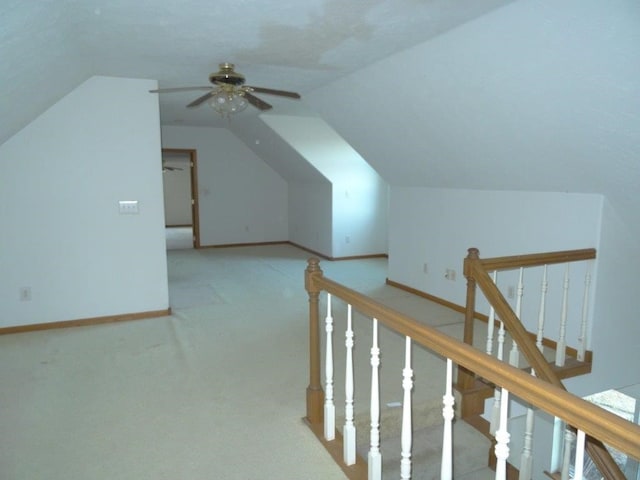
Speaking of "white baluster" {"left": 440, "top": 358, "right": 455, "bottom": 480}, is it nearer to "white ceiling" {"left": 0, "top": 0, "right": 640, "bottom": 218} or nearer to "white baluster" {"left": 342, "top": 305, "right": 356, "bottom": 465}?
"white baluster" {"left": 342, "top": 305, "right": 356, "bottom": 465}

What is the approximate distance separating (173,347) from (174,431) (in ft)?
3.92

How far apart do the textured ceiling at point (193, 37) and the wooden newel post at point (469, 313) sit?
136cm

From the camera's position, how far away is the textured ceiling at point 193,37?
86.6 inches

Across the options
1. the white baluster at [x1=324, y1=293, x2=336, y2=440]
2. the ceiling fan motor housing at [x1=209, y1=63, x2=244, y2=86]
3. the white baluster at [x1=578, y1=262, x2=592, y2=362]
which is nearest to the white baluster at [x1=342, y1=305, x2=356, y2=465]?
the white baluster at [x1=324, y1=293, x2=336, y2=440]

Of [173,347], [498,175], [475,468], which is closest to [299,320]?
[173,347]

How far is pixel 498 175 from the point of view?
11.8 feet

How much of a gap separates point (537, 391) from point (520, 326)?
1.36 metres

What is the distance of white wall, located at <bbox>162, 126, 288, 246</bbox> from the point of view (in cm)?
801

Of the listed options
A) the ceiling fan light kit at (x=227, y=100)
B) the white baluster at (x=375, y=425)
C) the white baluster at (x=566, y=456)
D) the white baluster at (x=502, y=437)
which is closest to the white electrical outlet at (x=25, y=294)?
the ceiling fan light kit at (x=227, y=100)

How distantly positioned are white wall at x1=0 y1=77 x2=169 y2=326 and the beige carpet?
0.33m

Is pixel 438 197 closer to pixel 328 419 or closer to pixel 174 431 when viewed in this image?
pixel 328 419

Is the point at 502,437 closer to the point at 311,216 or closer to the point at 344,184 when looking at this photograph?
the point at 344,184

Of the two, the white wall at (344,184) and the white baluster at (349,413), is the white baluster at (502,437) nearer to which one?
the white baluster at (349,413)

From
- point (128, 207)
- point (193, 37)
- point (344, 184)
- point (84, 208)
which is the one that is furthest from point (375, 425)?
point (344, 184)
